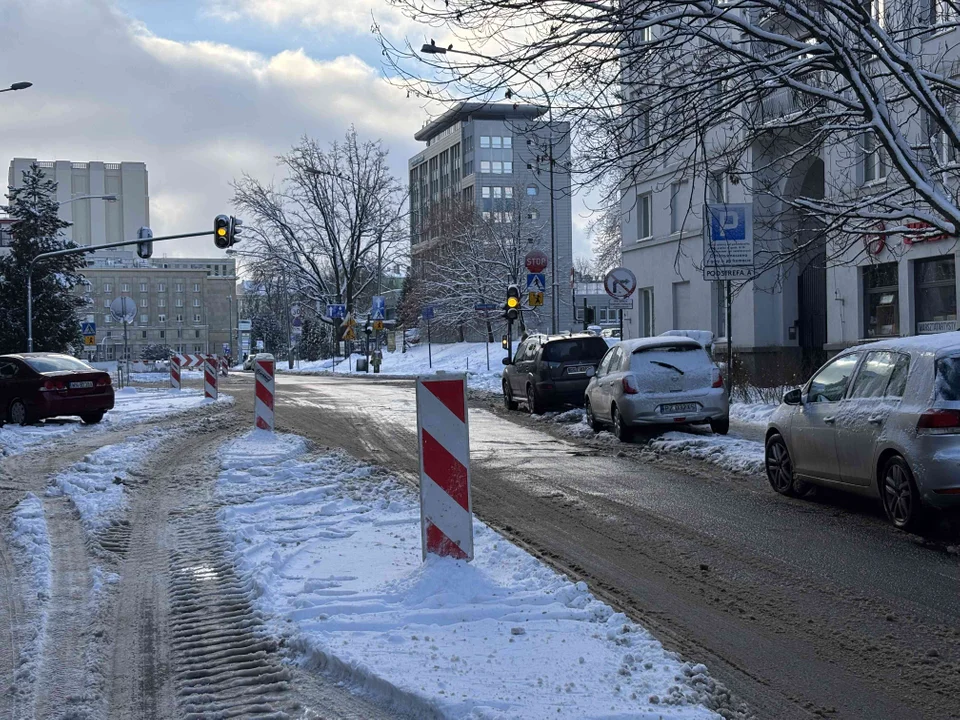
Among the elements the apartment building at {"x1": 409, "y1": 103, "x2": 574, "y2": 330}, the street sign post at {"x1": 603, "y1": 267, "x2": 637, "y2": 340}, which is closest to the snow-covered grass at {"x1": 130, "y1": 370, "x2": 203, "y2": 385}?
the apartment building at {"x1": 409, "y1": 103, "x2": 574, "y2": 330}

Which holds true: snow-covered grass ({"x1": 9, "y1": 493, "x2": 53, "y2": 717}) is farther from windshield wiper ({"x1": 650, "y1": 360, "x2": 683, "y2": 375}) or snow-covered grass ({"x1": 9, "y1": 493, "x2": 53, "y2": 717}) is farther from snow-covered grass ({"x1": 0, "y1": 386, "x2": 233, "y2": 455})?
windshield wiper ({"x1": 650, "y1": 360, "x2": 683, "y2": 375})

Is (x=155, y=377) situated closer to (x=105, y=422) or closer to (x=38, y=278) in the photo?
(x=38, y=278)

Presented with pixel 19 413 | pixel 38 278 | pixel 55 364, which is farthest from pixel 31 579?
pixel 38 278

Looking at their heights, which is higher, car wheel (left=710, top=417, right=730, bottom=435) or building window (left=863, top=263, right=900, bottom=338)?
building window (left=863, top=263, right=900, bottom=338)

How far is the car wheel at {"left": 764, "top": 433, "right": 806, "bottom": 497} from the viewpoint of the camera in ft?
34.8

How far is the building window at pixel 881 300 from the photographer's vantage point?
26656 millimetres

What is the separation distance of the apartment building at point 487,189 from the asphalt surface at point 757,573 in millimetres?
40902

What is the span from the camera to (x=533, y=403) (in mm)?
22531

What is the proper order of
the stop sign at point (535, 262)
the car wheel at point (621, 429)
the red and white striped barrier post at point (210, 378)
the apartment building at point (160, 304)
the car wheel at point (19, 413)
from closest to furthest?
the car wheel at point (621, 429), the car wheel at point (19, 413), the stop sign at point (535, 262), the red and white striped barrier post at point (210, 378), the apartment building at point (160, 304)

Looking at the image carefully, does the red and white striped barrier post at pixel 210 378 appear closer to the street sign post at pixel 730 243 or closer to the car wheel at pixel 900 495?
the street sign post at pixel 730 243

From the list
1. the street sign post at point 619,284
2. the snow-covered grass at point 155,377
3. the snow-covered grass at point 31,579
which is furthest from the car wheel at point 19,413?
the snow-covered grass at point 155,377

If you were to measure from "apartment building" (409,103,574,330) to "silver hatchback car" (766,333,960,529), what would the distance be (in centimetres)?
4176

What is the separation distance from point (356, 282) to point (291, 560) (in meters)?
63.7

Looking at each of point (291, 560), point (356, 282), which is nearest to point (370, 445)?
point (291, 560)
